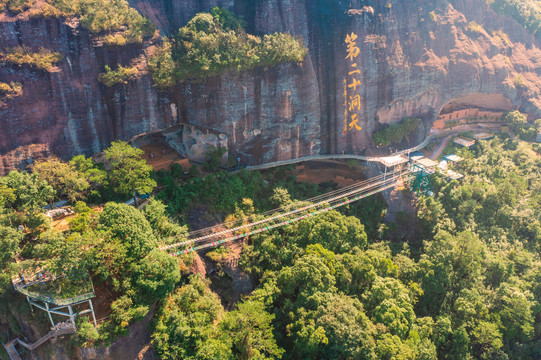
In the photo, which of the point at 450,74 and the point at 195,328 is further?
the point at 450,74

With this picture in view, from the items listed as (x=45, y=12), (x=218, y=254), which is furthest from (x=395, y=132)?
(x=45, y=12)

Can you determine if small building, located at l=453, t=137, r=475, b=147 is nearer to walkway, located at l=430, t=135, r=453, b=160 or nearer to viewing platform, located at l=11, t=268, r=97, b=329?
walkway, located at l=430, t=135, r=453, b=160

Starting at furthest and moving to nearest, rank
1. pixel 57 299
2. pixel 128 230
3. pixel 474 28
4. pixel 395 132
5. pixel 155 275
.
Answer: pixel 474 28 < pixel 395 132 < pixel 128 230 < pixel 155 275 < pixel 57 299

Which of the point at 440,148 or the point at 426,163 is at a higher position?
the point at 426,163

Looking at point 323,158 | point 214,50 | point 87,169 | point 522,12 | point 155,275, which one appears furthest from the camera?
point 522,12

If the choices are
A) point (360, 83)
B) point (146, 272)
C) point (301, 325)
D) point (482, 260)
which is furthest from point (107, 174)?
point (482, 260)

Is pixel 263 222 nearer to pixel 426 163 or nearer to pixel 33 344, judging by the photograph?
pixel 33 344

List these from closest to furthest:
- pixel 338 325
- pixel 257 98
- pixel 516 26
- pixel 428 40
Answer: pixel 338 325 < pixel 257 98 < pixel 428 40 < pixel 516 26

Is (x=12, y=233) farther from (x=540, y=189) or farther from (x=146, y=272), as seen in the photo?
(x=540, y=189)
